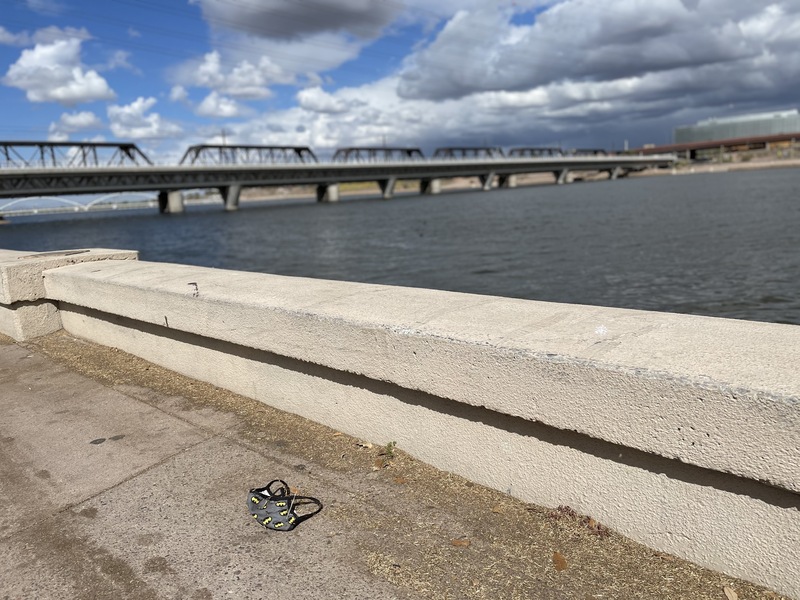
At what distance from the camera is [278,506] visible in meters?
2.80

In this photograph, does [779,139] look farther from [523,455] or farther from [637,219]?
[523,455]

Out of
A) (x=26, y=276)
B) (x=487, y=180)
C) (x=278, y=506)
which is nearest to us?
(x=278, y=506)

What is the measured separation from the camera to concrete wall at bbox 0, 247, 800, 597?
2086 millimetres

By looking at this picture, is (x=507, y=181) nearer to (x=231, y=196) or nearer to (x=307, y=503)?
(x=231, y=196)

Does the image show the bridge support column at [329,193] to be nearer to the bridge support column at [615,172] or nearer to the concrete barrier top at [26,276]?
the bridge support column at [615,172]

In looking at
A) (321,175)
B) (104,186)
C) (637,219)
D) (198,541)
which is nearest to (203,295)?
(198,541)

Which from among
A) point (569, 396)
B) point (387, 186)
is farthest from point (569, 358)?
point (387, 186)

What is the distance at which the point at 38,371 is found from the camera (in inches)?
204

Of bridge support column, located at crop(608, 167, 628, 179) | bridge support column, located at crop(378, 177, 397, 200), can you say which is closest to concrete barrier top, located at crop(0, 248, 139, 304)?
bridge support column, located at crop(378, 177, 397, 200)

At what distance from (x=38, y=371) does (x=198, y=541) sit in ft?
11.1

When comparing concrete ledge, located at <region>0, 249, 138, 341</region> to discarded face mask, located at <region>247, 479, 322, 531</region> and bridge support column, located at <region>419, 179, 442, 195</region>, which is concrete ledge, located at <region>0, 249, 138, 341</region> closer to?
discarded face mask, located at <region>247, 479, 322, 531</region>

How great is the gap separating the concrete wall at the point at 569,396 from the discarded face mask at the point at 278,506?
0.62 metres

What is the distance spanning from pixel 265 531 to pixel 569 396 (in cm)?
143

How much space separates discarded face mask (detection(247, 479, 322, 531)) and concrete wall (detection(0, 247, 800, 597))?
623 millimetres
